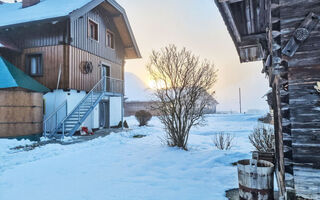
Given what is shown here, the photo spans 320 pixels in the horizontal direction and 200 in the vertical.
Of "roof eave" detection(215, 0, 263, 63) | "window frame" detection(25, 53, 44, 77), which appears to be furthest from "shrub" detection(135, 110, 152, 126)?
"roof eave" detection(215, 0, 263, 63)

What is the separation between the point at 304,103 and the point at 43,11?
1410 cm

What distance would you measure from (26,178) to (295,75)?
551cm

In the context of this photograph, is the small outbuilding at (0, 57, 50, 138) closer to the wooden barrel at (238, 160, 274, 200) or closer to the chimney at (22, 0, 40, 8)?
the chimney at (22, 0, 40, 8)

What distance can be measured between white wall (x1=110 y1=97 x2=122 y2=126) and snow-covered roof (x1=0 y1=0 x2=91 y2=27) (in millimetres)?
6584

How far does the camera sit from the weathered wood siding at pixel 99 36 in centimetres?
1248

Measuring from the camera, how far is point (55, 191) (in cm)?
393

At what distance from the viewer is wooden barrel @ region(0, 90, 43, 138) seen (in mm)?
9398

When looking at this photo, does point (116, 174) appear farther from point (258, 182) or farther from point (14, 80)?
point (14, 80)

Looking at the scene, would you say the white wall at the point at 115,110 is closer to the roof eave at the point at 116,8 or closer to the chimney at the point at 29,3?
the roof eave at the point at 116,8

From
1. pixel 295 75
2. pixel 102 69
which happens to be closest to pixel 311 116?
pixel 295 75

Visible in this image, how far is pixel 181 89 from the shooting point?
24.4 ft

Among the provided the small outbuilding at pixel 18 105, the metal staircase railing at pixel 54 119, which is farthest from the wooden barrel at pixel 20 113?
the metal staircase railing at pixel 54 119

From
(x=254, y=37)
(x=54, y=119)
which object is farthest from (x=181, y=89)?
(x=54, y=119)

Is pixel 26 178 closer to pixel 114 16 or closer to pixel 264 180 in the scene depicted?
pixel 264 180
